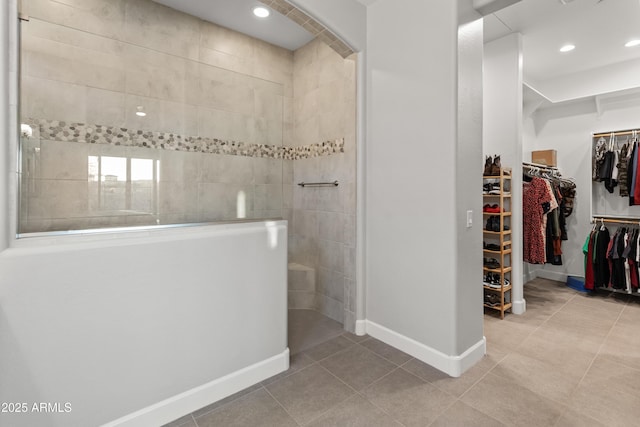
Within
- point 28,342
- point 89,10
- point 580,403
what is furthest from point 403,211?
point 89,10

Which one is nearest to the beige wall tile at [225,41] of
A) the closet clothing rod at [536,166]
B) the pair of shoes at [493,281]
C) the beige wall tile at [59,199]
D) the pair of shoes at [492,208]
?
the beige wall tile at [59,199]

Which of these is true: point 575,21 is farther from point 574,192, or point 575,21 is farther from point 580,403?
point 580,403

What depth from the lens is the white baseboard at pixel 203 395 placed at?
4.96ft

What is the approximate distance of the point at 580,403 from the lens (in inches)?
68.3

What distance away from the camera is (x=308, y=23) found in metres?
2.32

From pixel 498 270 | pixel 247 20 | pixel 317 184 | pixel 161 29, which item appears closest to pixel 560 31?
pixel 498 270

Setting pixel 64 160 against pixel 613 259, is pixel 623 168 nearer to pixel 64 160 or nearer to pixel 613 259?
pixel 613 259

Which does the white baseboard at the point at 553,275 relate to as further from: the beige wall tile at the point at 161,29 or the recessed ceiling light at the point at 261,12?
the beige wall tile at the point at 161,29

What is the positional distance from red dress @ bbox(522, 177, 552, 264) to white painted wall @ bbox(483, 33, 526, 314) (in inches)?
18.2

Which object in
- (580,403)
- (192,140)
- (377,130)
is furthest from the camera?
(377,130)

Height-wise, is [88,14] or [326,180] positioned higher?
[88,14]

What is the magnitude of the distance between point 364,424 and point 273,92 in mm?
2179

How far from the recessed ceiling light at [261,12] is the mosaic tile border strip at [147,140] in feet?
4.55

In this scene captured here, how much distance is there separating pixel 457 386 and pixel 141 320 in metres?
1.88
